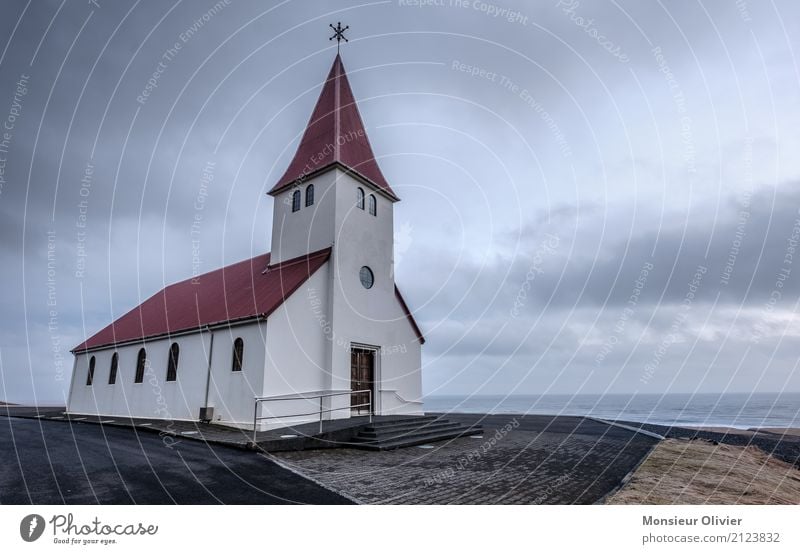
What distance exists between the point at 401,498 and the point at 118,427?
39.3 feet

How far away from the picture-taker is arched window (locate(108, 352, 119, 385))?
19.0 m

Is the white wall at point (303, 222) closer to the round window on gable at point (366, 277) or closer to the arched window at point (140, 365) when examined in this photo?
the round window on gable at point (366, 277)

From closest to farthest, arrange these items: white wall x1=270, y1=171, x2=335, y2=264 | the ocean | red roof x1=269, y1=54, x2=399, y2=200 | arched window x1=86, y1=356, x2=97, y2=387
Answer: white wall x1=270, y1=171, x2=335, y2=264 → red roof x1=269, y1=54, x2=399, y2=200 → arched window x1=86, y1=356, x2=97, y2=387 → the ocean

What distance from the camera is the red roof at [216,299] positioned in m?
13.7

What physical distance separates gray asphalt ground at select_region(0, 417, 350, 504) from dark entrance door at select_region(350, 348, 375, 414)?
6.05 metres

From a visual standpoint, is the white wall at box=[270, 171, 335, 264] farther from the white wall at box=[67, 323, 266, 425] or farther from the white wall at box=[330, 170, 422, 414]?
the white wall at box=[67, 323, 266, 425]

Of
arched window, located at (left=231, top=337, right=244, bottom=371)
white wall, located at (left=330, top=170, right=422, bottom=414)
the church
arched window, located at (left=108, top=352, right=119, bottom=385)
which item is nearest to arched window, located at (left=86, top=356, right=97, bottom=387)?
the church

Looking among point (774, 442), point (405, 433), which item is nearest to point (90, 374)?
point (405, 433)

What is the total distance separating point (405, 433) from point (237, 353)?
228 inches

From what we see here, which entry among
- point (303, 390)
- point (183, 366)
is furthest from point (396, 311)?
point (183, 366)

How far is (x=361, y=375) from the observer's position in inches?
589

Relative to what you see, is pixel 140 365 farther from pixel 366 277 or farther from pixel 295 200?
pixel 366 277

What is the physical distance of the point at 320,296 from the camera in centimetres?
1416

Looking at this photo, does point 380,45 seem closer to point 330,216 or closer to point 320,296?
point 330,216
